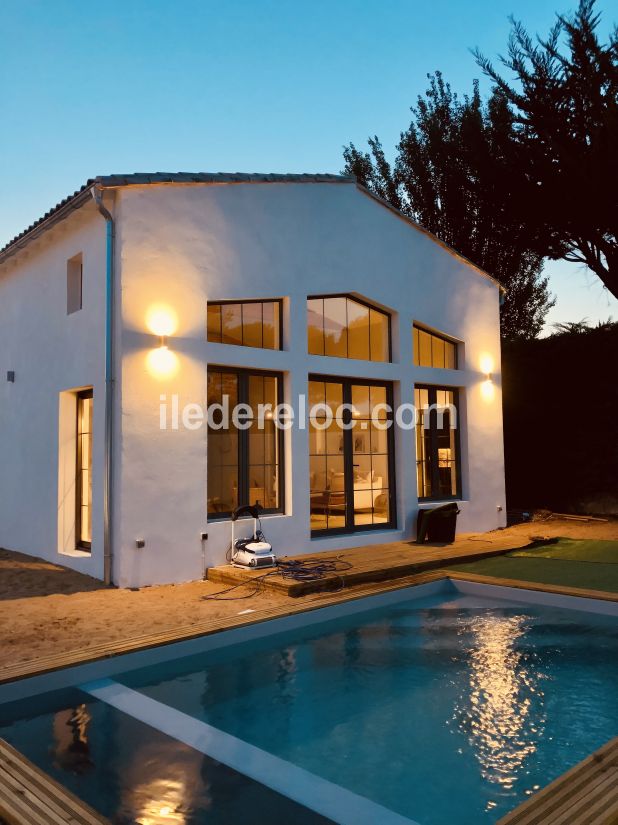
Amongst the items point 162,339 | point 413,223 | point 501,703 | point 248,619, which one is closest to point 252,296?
point 162,339

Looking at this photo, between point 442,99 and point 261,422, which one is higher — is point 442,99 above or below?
above

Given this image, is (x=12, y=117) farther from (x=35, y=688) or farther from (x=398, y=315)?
(x=35, y=688)

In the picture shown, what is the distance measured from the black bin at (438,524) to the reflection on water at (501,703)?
3.36m

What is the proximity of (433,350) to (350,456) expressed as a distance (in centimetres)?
278

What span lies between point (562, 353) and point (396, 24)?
716 centimetres

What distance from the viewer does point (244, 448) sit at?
26.6ft

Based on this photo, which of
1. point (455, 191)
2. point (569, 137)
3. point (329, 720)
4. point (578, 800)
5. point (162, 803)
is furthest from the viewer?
point (455, 191)

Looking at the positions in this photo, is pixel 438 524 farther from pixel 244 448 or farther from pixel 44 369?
pixel 44 369

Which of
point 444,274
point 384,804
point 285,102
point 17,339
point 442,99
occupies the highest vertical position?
point 442,99

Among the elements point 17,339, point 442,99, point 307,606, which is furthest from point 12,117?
point 442,99

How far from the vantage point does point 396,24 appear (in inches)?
467

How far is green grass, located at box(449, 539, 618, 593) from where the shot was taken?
24.1 ft

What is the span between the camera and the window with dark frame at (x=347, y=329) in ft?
29.6

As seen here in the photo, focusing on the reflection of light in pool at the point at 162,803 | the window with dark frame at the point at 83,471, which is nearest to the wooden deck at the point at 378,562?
the window with dark frame at the point at 83,471
